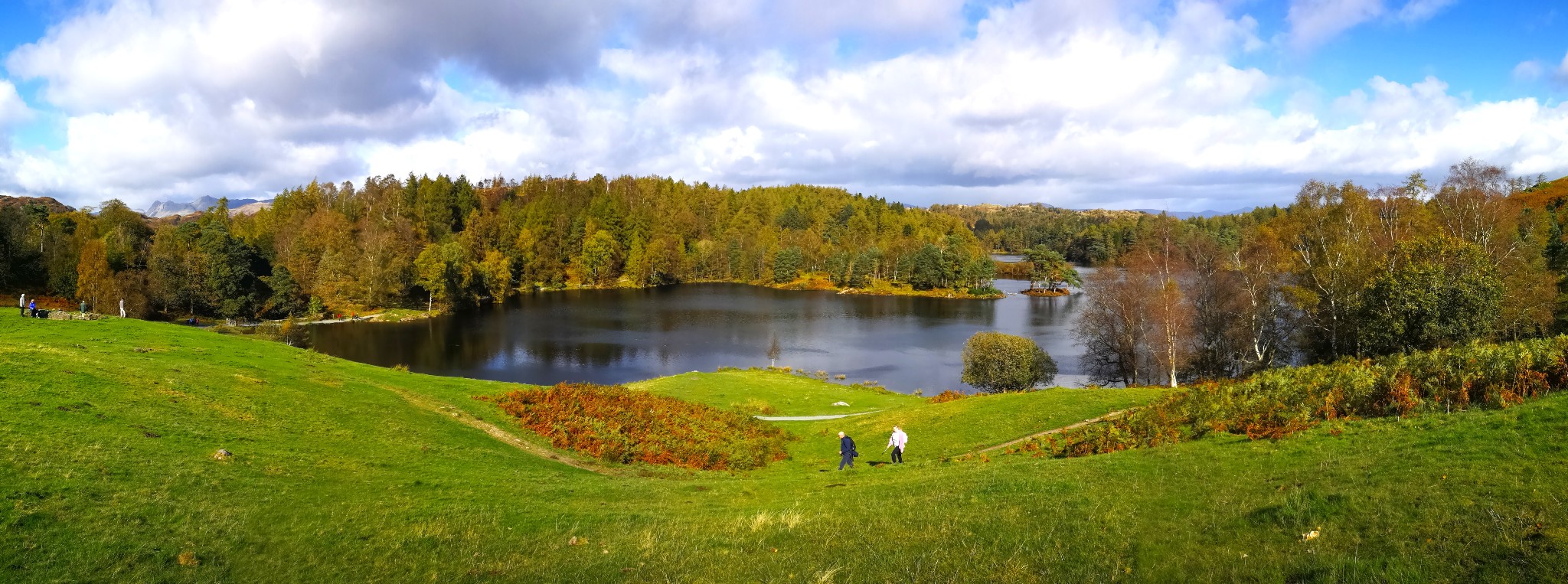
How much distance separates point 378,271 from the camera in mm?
104688

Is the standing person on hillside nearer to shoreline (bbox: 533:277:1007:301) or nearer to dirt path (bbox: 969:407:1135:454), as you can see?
dirt path (bbox: 969:407:1135:454)

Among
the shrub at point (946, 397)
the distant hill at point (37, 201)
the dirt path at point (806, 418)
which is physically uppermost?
the distant hill at point (37, 201)

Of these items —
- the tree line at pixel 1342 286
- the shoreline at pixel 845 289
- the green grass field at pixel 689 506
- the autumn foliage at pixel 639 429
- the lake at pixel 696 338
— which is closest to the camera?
the green grass field at pixel 689 506

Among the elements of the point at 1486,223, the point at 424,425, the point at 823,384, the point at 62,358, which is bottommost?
the point at 823,384

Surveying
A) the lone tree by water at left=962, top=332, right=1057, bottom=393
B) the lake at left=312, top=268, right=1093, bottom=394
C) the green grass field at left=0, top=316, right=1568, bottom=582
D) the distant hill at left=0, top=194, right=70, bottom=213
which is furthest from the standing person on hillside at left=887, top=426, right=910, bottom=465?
the distant hill at left=0, top=194, right=70, bottom=213

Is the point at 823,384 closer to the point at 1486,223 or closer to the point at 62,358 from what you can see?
the point at 62,358

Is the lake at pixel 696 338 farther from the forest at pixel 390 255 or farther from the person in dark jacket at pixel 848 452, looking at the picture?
the person in dark jacket at pixel 848 452

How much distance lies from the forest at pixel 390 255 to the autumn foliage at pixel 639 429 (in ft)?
277

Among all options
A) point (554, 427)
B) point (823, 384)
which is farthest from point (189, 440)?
point (823, 384)

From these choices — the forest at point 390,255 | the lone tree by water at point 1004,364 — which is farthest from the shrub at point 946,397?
the forest at point 390,255

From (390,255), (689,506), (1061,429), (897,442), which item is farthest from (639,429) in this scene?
(390,255)

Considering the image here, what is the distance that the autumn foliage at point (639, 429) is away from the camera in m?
23.3

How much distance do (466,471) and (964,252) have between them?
509 feet

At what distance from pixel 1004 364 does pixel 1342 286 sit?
21.9 meters
